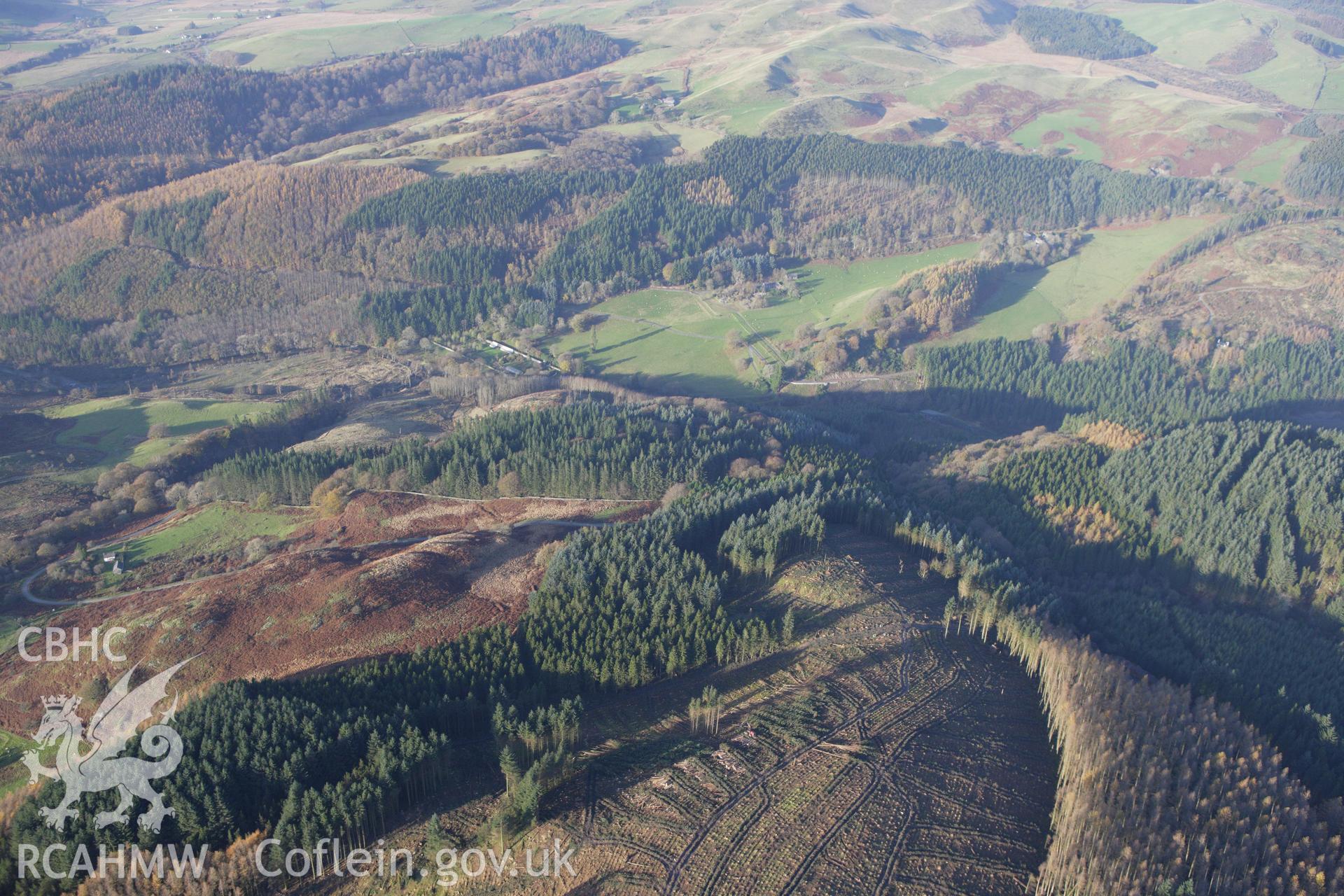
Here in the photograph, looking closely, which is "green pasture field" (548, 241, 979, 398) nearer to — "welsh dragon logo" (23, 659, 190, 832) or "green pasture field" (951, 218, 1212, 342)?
"green pasture field" (951, 218, 1212, 342)

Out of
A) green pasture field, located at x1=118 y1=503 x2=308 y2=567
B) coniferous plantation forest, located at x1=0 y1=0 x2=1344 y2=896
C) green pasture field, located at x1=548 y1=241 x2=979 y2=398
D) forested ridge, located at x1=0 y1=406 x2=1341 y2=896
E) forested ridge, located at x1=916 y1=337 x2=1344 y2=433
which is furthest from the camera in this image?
green pasture field, located at x1=548 y1=241 x2=979 y2=398

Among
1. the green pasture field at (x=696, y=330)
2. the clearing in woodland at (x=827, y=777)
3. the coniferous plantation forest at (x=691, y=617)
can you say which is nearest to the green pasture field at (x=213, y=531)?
the coniferous plantation forest at (x=691, y=617)

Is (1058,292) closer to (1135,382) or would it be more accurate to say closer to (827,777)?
(1135,382)

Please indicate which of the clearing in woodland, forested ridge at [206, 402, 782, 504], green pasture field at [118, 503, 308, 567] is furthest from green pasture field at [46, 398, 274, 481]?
the clearing in woodland

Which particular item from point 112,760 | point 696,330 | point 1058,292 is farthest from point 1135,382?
point 112,760

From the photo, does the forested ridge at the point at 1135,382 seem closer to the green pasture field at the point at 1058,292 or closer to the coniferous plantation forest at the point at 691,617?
the coniferous plantation forest at the point at 691,617

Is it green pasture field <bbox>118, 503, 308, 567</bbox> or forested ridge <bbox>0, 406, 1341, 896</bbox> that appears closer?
forested ridge <bbox>0, 406, 1341, 896</bbox>

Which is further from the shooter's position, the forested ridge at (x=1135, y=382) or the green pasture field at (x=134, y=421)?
the forested ridge at (x=1135, y=382)

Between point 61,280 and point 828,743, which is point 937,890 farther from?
point 61,280

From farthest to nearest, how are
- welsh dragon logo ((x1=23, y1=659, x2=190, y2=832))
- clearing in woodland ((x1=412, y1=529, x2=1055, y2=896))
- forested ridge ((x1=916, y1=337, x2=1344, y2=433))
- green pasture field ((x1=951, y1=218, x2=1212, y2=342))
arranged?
green pasture field ((x1=951, y1=218, x2=1212, y2=342)) < forested ridge ((x1=916, y1=337, x2=1344, y2=433)) < welsh dragon logo ((x1=23, y1=659, x2=190, y2=832)) < clearing in woodland ((x1=412, y1=529, x2=1055, y2=896))

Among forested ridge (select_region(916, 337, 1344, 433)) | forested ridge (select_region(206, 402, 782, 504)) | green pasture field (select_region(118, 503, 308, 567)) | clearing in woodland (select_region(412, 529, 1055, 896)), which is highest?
clearing in woodland (select_region(412, 529, 1055, 896))
